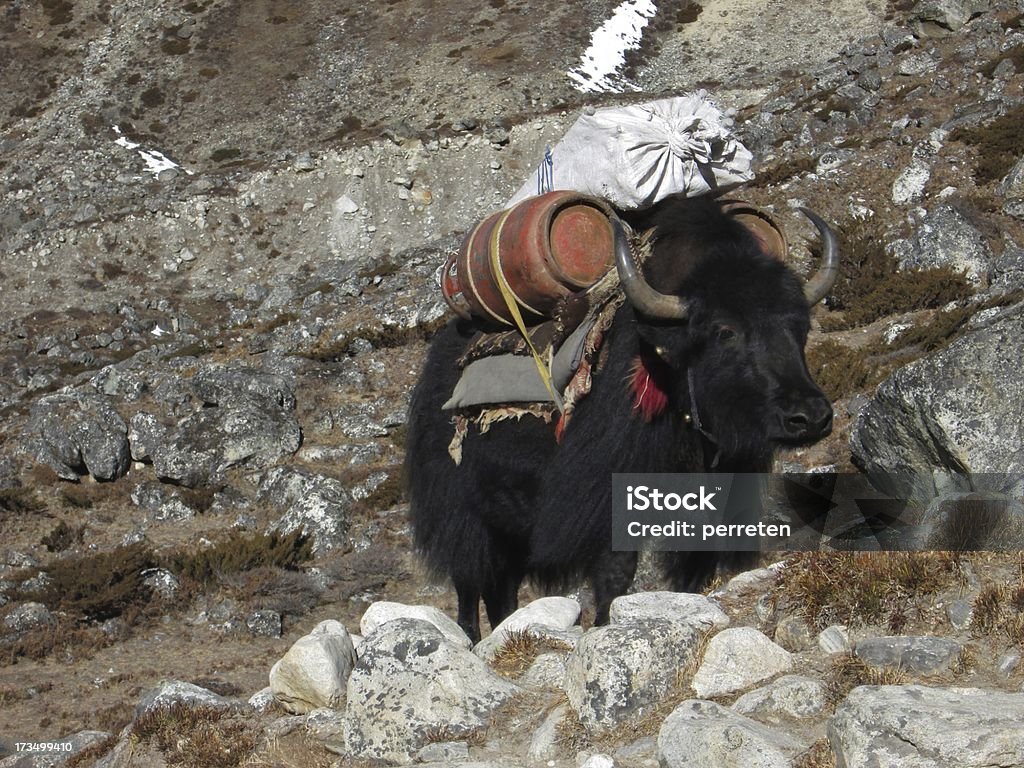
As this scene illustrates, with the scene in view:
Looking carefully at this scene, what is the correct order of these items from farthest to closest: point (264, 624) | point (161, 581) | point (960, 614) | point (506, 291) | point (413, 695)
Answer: point (161, 581), point (264, 624), point (506, 291), point (413, 695), point (960, 614)

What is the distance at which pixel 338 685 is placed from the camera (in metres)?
3.92

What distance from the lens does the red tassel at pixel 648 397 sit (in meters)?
4.25

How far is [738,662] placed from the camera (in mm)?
3123

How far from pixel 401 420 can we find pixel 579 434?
6.91 meters

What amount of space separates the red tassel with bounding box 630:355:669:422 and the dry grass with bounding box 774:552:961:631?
995mm

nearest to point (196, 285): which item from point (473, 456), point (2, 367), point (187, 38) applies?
point (2, 367)

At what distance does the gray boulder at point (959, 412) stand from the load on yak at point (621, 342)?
1434 mm

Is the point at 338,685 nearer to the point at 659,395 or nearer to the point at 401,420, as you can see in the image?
the point at 659,395

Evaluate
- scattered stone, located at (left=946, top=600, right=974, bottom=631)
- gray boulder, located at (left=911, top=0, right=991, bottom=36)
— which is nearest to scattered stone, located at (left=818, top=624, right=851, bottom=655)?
scattered stone, located at (left=946, top=600, right=974, bottom=631)

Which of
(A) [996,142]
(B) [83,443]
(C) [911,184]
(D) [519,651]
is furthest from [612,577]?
(A) [996,142]

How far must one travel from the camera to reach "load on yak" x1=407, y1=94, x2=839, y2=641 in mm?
3984

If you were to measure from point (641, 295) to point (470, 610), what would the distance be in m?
2.33

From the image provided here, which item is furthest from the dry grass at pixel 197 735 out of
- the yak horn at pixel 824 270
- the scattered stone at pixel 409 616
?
the yak horn at pixel 824 270

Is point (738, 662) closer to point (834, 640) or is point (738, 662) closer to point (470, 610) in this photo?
point (834, 640)
